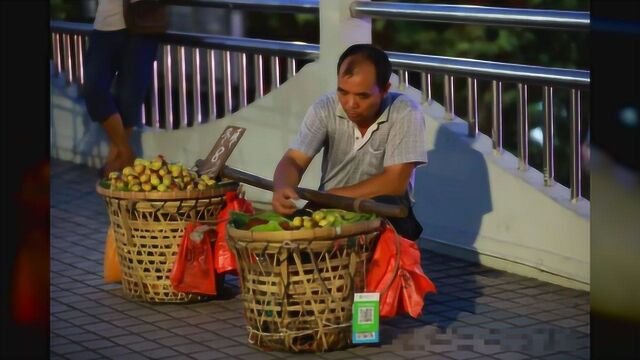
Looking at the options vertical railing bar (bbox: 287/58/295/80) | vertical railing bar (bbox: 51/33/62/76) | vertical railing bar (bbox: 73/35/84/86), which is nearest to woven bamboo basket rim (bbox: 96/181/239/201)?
vertical railing bar (bbox: 287/58/295/80)

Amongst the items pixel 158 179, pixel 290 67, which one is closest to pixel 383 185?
pixel 158 179

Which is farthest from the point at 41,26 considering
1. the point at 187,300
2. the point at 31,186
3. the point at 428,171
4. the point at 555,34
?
the point at 555,34

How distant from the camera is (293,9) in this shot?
757cm

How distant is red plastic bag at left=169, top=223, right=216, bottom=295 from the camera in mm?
5781

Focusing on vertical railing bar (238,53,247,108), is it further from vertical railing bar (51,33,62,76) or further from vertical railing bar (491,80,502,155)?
vertical railing bar (51,33,62,76)

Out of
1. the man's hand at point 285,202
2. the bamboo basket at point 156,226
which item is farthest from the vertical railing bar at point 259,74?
the man's hand at point 285,202

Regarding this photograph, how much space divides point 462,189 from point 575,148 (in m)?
0.75

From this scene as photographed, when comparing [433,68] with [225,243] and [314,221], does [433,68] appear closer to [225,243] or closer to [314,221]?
[225,243]

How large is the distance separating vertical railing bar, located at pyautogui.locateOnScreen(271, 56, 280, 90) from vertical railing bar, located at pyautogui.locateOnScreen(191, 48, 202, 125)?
793mm

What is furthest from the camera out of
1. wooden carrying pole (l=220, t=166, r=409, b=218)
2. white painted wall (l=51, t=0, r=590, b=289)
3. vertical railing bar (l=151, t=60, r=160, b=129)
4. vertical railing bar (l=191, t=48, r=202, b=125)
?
vertical railing bar (l=151, t=60, r=160, b=129)

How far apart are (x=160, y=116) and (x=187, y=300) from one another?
3520 mm

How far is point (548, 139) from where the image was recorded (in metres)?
6.39

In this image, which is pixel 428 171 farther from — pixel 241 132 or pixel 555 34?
pixel 555 34

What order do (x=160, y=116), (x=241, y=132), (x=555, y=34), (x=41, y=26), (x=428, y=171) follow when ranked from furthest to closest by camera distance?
(x=555, y=34)
(x=160, y=116)
(x=428, y=171)
(x=241, y=132)
(x=41, y=26)
